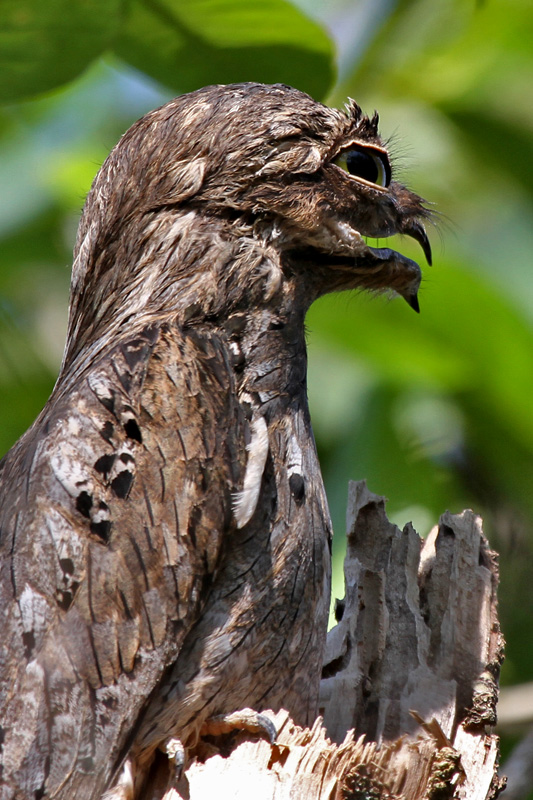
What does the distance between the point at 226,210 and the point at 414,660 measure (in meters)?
1.41

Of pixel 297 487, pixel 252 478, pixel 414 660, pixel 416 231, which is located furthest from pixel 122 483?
pixel 416 231

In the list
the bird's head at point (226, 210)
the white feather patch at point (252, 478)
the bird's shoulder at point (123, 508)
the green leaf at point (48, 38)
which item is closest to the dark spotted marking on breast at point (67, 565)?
the bird's shoulder at point (123, 508)

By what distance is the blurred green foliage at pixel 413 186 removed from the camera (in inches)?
192

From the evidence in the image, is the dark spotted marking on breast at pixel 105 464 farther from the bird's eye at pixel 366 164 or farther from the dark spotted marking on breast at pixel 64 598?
the bird's eye at pixel 366 164

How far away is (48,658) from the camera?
1794 millimetres

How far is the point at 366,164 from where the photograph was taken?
2557 millimetres

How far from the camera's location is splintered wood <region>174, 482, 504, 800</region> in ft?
6.44

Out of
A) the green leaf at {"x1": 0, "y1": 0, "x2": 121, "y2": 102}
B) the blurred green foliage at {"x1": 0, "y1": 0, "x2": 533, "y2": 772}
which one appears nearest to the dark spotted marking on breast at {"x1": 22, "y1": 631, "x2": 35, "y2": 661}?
the blurred green foliage at {"x1": 0, "y1": 0, "x2": 533, "y2": 772}

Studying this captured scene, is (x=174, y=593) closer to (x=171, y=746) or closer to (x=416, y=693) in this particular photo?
(x=171, y=746)

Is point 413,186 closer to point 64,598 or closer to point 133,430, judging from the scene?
point 133,430

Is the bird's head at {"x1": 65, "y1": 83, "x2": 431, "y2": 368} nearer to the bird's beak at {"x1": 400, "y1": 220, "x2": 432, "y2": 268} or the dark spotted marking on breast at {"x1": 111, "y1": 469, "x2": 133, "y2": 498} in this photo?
the bird's beak at {"x1": 400, "y1": 220, "x2": 432, "y2": 268}

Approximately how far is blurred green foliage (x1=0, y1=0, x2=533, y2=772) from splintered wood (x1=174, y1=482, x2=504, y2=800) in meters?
2.01

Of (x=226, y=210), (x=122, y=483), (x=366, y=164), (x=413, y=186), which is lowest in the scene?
(x=122, y=483)

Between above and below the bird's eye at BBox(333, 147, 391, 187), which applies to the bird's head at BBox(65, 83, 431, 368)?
below
